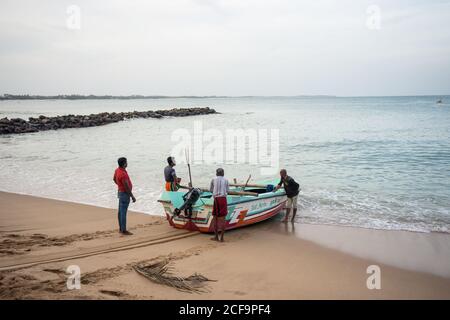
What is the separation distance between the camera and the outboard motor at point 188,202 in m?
7.93

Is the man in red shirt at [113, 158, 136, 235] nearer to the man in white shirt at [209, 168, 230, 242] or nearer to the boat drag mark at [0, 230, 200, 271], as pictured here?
the boat drag mark at [0, 230, 200, 271]

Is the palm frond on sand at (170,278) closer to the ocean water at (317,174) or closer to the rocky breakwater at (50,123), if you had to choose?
the ocean water at (317,174)

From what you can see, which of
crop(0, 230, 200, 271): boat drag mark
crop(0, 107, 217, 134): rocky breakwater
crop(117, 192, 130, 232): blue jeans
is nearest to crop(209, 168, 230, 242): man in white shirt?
crop(0, 230, 200, 271): boat drag mark

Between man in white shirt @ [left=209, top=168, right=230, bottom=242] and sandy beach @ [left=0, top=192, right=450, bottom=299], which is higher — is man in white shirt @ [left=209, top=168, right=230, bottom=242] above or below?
above

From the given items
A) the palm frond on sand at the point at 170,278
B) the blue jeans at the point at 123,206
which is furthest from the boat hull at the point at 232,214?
the palm frond on sand at the point at 170,278

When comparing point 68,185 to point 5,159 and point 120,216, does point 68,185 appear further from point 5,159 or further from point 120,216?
point 5,159

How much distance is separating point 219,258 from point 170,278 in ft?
4.41

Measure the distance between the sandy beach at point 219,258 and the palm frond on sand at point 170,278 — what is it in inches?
3.9

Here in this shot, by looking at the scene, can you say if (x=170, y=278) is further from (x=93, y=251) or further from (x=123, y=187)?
(x=123, y=187)

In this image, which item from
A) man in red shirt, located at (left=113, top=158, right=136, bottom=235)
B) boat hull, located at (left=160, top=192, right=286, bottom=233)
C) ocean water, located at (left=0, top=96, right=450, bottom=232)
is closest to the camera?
man in red shirt, located at (left=113, top=158, right=136, bottom=235)

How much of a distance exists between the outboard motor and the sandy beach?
1.60ft

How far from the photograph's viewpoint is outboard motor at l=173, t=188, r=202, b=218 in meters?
7.93

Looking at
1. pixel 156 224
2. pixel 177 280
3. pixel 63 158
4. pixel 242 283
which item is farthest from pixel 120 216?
pixel 63 158

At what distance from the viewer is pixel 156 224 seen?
28.7ft
